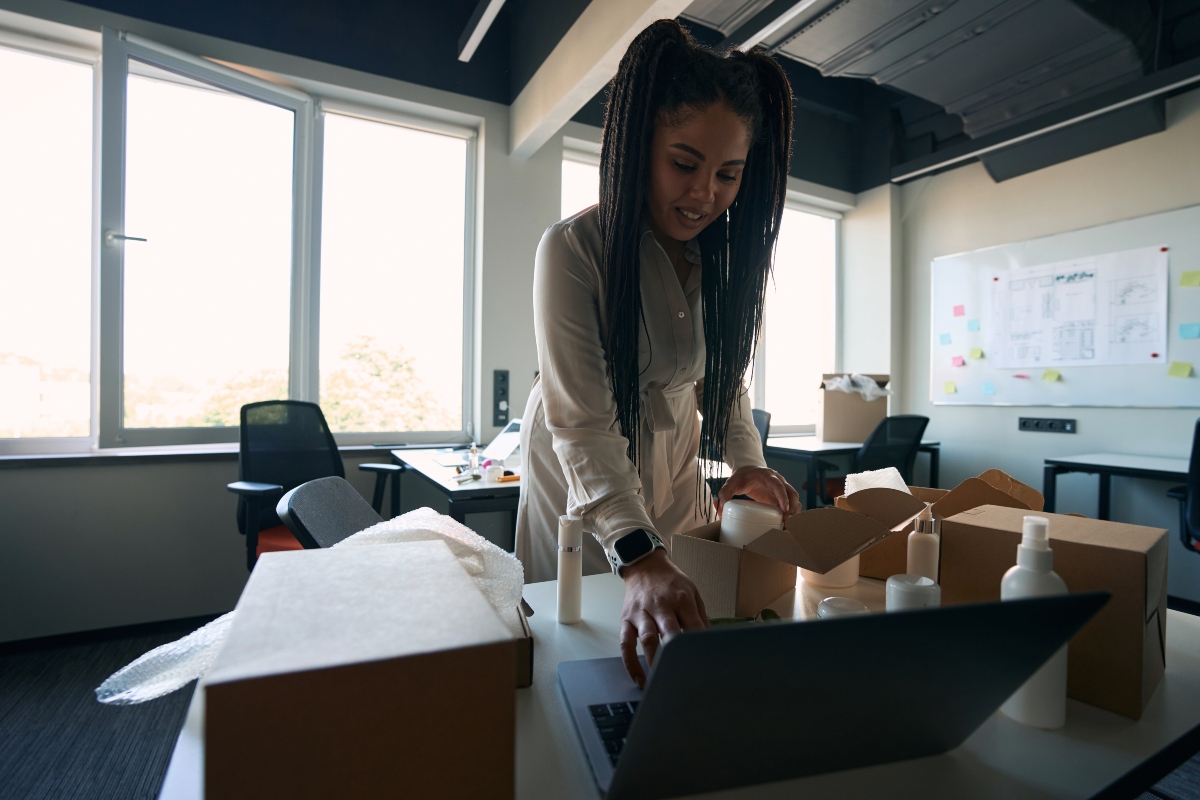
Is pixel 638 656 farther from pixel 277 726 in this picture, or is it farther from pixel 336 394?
pixel 336 394

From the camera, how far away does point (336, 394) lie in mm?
3250

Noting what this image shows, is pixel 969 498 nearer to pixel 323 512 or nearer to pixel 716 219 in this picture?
pixel 716 219

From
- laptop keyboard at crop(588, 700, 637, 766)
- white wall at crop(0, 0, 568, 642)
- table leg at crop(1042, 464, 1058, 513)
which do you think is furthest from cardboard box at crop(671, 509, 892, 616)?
table leg at crop(1042, 464, 1058, 513)

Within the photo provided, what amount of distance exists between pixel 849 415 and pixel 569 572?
349 cm

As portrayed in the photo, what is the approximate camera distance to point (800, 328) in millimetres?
4852

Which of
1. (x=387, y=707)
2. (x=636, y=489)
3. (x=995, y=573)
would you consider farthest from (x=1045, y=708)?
(x=387, y=707)

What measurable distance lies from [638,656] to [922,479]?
4.33 m

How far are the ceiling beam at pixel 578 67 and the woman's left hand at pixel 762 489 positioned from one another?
4.73 feet

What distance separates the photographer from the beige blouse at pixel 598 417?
928 mm

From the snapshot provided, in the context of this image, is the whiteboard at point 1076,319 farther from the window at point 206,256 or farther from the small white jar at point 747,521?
the small white jar at point 747,521

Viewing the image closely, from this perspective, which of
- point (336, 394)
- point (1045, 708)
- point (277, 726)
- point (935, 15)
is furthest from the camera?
point (336, 394)

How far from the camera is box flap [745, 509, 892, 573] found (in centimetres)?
75

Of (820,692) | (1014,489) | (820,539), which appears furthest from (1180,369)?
(820,692)

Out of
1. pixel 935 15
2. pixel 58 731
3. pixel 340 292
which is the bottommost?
pixel 58 731
